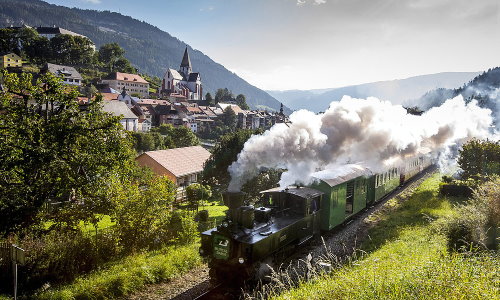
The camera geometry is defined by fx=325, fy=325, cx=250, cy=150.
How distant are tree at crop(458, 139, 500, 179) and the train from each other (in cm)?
1211

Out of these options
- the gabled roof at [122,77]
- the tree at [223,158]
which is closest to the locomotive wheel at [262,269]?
the tree at [223,158]

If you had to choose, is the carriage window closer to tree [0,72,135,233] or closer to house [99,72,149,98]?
tree [0,72,135,233]

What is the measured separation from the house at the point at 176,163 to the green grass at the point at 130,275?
74.1 feet

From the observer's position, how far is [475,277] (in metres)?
6.39

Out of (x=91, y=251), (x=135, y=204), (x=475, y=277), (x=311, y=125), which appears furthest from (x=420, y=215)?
(x=91, y=251)

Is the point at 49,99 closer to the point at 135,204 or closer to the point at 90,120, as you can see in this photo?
the point at 90,120

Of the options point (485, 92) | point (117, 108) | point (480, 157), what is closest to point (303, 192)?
point (480, 157)

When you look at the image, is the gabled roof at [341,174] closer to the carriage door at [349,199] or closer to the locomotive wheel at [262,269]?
the carriage door at [349,199]

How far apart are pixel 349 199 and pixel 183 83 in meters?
146

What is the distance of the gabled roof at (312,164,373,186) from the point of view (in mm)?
14955

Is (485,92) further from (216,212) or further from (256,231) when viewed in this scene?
(256,231)

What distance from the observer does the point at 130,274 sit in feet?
36.0

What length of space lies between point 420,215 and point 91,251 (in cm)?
1642

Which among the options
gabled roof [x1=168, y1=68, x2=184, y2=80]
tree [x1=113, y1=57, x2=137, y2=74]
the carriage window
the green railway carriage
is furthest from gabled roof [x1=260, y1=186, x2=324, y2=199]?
gabled roof [x1=168, y1=68, x2=184, y2=80]
